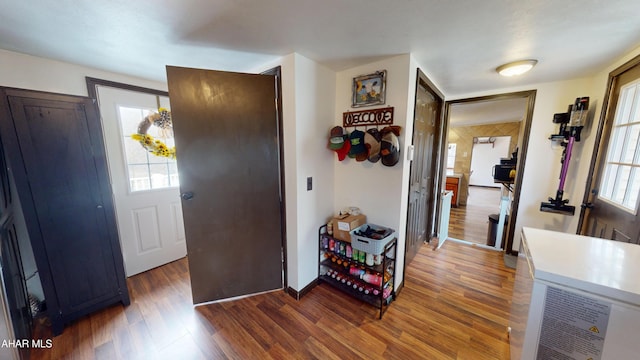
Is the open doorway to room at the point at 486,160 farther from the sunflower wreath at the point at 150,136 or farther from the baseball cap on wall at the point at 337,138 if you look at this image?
the sunflower wreath at the point at 150,136

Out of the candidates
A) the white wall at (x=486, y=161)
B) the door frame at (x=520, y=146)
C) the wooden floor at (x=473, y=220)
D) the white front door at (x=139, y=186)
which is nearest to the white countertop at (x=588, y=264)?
the door frame at (x=520, y=146)

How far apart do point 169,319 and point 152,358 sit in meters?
0.33

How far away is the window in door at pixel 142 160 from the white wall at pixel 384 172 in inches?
74.8

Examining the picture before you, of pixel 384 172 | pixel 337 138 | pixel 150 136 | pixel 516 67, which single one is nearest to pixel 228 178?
pixel 337 138

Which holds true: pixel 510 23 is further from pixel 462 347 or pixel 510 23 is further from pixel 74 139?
pixel 74 139

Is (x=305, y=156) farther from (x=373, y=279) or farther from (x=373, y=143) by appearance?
(x=373, y=279)

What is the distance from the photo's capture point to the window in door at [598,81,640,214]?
1.46 metres

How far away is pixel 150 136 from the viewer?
7.26 ft

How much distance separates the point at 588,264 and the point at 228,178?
2.15 meters

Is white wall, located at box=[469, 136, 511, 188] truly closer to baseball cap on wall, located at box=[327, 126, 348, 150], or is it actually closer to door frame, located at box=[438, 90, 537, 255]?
door frame, located at box=[438, 90, 537, 255]

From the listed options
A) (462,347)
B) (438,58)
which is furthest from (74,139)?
(462,347)

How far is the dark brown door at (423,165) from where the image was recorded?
82.4 inches

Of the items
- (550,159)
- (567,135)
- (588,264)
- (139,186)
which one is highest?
(567,135)

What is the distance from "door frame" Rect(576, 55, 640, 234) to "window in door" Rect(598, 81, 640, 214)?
0.19ft
